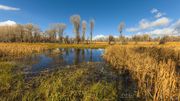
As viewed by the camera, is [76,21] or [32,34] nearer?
[76,21]

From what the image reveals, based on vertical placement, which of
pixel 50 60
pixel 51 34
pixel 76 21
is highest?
pixel 76 21

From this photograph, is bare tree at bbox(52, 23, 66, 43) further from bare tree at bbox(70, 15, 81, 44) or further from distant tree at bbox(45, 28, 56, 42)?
bare tree at bbox(70, 15, 81, 44)

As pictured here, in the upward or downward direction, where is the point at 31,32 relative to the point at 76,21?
downward

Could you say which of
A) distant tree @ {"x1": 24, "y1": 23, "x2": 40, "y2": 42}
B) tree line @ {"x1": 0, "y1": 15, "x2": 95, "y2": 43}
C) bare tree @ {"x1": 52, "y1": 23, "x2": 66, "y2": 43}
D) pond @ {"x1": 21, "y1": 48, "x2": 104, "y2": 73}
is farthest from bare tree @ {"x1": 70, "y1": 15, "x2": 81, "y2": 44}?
pond @ {"x1": 21, "y1": 48, "x2": 104, "y2": 73}

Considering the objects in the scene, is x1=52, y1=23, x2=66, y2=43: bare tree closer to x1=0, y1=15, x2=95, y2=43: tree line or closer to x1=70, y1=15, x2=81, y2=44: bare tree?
A: x1=0, y1=15, x2=95, y2=43: tree line

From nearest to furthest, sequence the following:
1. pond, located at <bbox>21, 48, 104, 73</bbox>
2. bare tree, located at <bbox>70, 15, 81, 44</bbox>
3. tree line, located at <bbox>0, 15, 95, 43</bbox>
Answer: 1. pond, located at <bbox>21, 48, 104, 73</bbox>
2. bare tree, located at <bbox>70, 15, 81, 44</bbox>
3. tree line, located at <bbox>0, 15, 95, 43</bbox>

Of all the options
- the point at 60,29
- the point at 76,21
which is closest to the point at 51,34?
the point at 60,29

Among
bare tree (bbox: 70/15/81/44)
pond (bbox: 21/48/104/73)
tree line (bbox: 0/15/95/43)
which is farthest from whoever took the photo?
tree line (bbox: 0/15/95/43)

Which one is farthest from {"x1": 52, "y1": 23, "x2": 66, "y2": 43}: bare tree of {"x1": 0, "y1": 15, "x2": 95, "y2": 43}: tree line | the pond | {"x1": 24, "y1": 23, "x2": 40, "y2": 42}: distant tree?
the pond

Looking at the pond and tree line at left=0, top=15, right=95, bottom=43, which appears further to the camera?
tree line at left=0, top=15, right=95, bottom=43

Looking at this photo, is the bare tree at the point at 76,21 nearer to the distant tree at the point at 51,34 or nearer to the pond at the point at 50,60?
the distant tree at the point at 51,34

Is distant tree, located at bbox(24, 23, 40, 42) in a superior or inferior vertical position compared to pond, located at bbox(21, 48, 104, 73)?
superior

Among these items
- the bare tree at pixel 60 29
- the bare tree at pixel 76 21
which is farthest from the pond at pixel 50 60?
the bare tree at pixel 60 29

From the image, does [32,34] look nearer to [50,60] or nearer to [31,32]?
[31,32]
